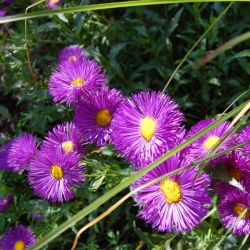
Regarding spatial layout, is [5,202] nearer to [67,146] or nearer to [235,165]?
[67,146]

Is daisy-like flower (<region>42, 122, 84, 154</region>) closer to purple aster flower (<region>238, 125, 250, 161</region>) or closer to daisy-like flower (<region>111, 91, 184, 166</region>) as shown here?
daisy-like flower (<region>111, 91, 184, 166</region>)

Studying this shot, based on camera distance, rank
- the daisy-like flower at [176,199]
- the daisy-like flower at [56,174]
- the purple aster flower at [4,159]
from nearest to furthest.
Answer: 1. the daisy-like flower at [176,199]
2. the daisy-like flower at [56,174]
3. the purple aster flower at [4,159]

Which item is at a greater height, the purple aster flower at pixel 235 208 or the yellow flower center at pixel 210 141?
the yellow flower center at pixel 210 141

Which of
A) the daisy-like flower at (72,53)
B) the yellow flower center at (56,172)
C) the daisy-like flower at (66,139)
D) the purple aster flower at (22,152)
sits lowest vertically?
the purple aster flower at (22,152)

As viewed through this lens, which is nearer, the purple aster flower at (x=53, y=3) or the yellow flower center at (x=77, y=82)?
the yellow flower center at (x=77, y=82)

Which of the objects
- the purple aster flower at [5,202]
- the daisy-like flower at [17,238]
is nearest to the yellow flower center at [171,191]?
the daisy-like flower at [17,238]

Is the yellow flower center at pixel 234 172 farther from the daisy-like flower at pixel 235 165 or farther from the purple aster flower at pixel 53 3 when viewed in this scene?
the purple aster flower at pixel 53 3

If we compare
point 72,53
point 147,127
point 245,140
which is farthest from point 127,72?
point 245,140
